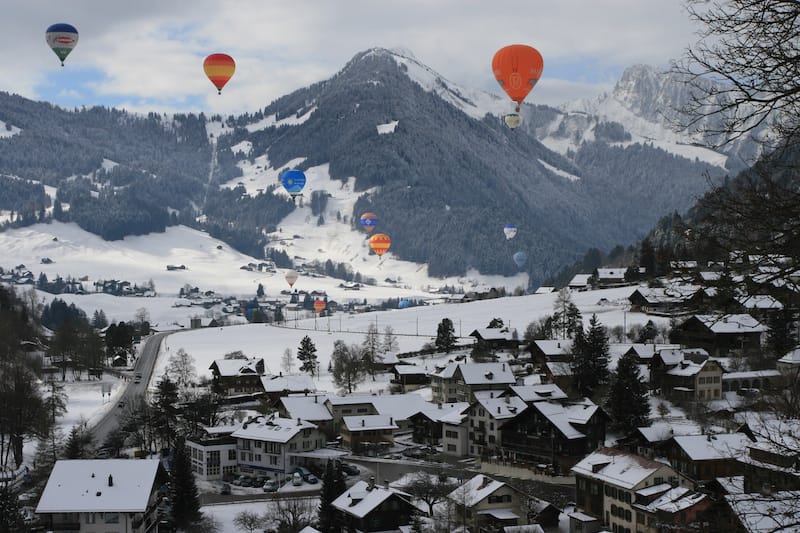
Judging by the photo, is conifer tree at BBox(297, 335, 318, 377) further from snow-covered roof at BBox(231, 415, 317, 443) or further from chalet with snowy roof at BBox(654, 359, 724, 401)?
chalet with snowy roof at BBox(654, 359, 724, 401)

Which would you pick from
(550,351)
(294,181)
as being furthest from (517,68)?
(294,181)

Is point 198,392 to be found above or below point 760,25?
below

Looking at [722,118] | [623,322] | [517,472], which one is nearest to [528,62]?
[623,322]

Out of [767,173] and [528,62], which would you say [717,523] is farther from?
[528,62]

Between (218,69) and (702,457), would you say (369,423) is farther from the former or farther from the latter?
(218,69)

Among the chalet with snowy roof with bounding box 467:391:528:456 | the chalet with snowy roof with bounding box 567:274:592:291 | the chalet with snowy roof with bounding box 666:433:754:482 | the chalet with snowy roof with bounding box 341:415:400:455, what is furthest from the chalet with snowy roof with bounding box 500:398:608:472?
the chalet with snowy roof with bounding box 567:274:592:291

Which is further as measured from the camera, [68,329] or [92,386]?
[68,329]
